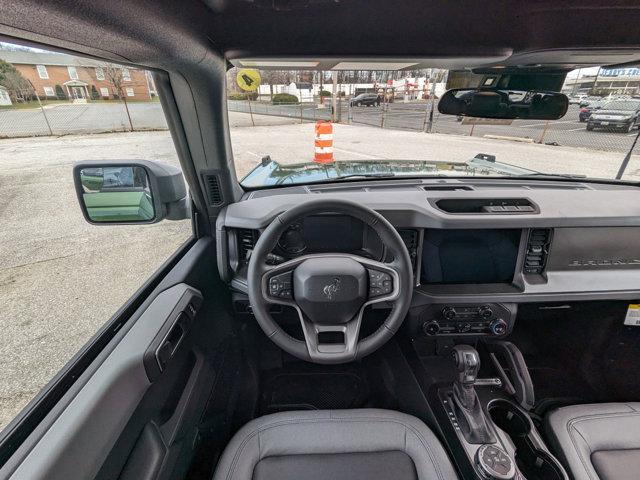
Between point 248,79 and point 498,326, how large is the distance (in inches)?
79.9

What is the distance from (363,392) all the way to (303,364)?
437mm

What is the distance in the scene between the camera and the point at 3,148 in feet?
3.13

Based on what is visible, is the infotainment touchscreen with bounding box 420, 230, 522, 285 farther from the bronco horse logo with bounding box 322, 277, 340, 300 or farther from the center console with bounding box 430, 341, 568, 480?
the bronco horse logo with bounding box 322, 277, 340, 300

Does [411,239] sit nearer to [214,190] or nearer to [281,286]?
[281,286]

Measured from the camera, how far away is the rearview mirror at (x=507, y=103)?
1.90 metres

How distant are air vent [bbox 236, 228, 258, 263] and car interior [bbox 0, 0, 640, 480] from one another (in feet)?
0.04

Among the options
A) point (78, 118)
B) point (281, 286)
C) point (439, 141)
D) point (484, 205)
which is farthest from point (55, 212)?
point (439, 141)

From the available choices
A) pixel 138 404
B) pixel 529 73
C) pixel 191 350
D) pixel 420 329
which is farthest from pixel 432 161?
pixel 138 404

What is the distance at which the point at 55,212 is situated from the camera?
1.37 m

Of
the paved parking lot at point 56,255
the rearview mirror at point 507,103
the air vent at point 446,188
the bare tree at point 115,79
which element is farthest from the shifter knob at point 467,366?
the bare tree at point 115,79

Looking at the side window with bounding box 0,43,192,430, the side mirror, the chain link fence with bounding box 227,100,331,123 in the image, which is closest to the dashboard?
the side mirror

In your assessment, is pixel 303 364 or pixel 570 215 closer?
pixel 570 215

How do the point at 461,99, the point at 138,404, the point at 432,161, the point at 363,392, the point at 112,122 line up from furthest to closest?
the point at 432,161 → the point at 363,392 → the point at 461,99 → the point at 112,122 → the point at 138,404

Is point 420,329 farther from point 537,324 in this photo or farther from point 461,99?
point 461,99
